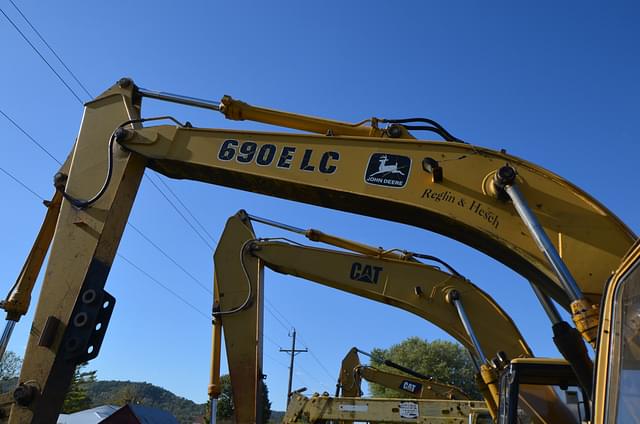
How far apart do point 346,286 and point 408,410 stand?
10.8ft

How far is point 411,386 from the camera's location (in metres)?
16.1

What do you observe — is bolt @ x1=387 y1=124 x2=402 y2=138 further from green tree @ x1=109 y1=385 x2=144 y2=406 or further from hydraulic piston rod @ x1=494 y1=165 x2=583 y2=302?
green tree @ x1=109 y1=385 x2=144 y2=406

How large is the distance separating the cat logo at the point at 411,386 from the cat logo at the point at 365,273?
8.14 m

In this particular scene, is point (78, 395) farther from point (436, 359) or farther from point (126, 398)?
point (436, 359)

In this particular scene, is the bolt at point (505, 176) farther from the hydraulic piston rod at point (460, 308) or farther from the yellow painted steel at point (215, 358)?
the yellow painted steel at point (215, 358)

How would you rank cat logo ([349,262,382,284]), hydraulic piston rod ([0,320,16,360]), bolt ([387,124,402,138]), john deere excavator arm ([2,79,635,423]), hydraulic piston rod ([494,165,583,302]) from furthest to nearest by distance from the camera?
cat logo ([349,262,382,284]) < bolt ([387,124,402,138]) < hydraulic piston rod ([0,320,16,360]) < john deere excavator arm ([2,79,635,423]) < hydraulic piston rod ([494,165,583,302])

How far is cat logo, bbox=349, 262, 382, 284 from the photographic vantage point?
9.00m

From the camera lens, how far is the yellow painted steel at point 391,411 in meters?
10.6

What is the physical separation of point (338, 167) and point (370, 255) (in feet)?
16.0

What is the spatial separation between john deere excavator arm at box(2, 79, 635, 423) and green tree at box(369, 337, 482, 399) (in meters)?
42.6

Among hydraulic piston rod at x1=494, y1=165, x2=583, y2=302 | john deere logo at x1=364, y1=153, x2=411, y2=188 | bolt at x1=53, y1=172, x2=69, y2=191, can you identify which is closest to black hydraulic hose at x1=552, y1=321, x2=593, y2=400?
hydraulic piston rod at x1=494, y1=165, x2=583, y2=302

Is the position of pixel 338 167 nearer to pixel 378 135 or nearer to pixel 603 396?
pixel 378 135

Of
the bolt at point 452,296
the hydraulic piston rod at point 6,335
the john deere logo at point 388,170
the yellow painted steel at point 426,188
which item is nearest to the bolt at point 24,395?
the hydraulic piston rod at point 6,335

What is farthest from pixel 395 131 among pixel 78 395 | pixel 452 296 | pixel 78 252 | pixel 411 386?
pixel 78 395
